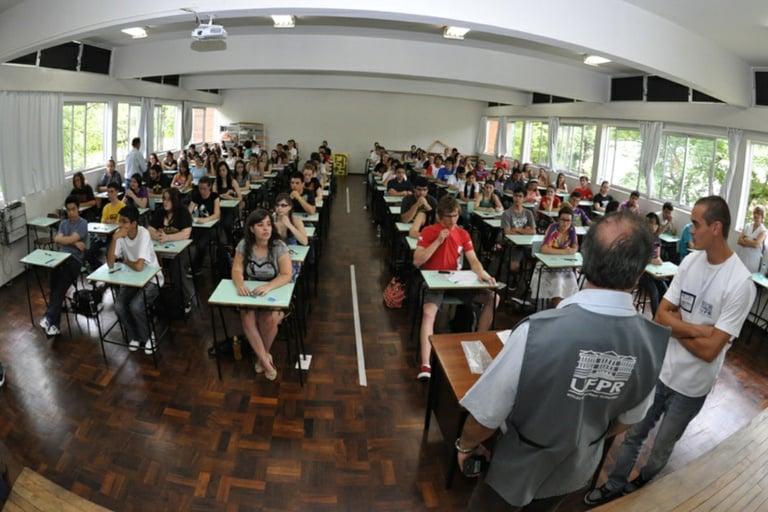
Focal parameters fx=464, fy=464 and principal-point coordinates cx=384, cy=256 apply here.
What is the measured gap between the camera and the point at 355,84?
501 inches

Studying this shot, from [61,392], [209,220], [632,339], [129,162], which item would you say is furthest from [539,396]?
[129,162]

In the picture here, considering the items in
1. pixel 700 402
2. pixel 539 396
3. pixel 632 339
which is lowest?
pixel 700 402

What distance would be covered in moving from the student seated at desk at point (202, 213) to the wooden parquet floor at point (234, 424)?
1.32 meters

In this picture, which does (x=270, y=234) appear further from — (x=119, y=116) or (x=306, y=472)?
(x=119, y=116)

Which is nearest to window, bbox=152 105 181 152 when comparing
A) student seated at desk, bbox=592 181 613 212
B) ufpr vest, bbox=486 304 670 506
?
student seated at desk, bbox=592 181 613 212

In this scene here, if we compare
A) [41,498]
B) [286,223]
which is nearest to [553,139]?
[286,223]

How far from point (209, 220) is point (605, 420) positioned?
18.0 feet

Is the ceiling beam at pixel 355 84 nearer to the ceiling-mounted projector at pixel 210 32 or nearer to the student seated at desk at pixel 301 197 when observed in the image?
the student seated at desk at pixel 301 197

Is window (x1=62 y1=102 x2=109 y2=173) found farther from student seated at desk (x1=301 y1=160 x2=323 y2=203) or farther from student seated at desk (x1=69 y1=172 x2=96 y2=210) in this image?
student seated at desk (x1=301 y1=160 x2=323 y2=203)

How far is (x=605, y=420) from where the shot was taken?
4.88 feet

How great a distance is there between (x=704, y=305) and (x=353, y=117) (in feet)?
53.7

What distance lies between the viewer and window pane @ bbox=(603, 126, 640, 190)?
32.7 feet

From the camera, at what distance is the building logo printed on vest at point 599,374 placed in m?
1.30

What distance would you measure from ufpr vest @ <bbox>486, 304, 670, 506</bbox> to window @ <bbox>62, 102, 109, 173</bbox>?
8.92 meters
